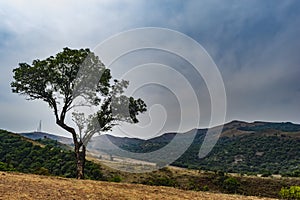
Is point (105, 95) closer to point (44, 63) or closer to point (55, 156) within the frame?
point (44, 63)

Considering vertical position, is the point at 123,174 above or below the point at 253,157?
below

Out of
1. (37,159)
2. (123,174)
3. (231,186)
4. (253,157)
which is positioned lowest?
(231,186)

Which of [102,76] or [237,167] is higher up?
[102,76]

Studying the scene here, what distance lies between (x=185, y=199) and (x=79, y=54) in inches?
562

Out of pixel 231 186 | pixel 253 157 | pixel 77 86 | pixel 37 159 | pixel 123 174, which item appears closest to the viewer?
pixel 77 86

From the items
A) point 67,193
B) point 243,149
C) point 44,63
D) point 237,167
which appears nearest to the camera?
point 67,193

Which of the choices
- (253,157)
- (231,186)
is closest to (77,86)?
(231,186)

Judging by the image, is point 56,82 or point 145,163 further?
point 145,163

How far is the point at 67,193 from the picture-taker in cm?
1150

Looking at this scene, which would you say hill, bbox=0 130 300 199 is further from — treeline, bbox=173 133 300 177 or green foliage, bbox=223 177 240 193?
treeline, bbox=173 133 300 177

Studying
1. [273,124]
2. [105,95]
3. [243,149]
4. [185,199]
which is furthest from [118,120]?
[273,124]

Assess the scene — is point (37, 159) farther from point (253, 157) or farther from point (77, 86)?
point (253, 157)

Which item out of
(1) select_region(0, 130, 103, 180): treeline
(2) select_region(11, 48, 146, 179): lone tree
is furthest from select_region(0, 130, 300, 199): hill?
(2) select_region(11, 48, 146, 179): lone tree

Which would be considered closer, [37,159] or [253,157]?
[37,159]
